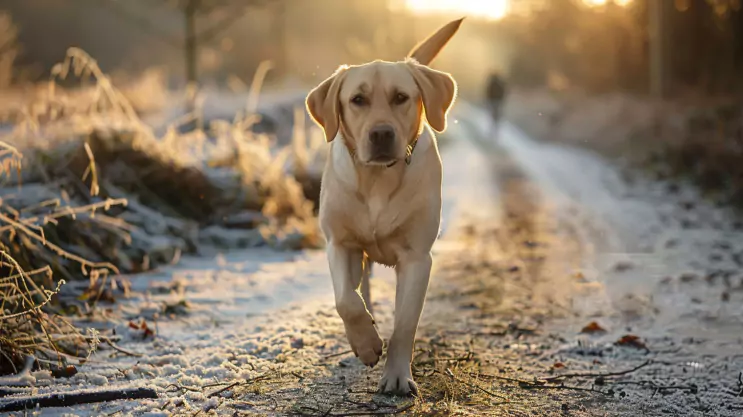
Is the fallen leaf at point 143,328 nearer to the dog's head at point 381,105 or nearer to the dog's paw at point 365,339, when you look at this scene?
the dog's paw at point 365,339

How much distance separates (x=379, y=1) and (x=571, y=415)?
134ft

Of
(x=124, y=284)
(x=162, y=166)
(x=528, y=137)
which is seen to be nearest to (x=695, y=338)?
(x=124, y=284)

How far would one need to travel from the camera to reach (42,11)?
104 ft

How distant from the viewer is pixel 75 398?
324 cm

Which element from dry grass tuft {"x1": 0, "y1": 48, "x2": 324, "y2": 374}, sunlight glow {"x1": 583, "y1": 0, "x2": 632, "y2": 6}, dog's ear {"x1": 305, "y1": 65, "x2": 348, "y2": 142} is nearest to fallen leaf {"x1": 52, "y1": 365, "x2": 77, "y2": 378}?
dry grass tuft {"x1": 0, "y1": 48, "x2": 324, "y2": 374}

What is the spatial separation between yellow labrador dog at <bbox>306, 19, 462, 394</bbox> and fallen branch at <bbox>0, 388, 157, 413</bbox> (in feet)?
3.14

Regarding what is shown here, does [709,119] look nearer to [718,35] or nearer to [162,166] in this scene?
[718,35]

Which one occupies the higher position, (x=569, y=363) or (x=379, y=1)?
(x=379, y=1)

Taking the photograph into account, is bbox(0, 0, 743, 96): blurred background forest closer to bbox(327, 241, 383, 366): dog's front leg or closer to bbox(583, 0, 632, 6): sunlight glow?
bbox(583, 0, 632, 6): sunlight glow

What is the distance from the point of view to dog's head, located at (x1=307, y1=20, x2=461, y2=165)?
3.61 meters

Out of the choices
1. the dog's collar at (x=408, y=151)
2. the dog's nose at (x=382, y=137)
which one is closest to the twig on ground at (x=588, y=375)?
the dog's collar at (x=408, y=151)

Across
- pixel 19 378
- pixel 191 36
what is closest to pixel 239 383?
pixel 19 378

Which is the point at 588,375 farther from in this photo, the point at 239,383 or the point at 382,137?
the point at 239,383

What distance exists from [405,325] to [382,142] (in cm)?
85
